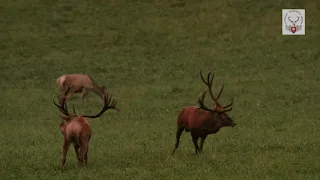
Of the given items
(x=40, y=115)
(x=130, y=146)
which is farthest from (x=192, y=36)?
(x=130, y=146)

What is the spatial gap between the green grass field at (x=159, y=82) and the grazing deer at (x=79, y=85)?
0.48 meters

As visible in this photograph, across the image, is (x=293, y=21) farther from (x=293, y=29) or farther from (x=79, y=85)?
(x=79, y=85)

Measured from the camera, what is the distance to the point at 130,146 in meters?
18.8

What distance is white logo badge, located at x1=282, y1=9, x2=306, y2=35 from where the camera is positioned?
41.9 m

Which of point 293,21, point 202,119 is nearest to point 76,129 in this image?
point 202,119

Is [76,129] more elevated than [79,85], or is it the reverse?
[79,85]

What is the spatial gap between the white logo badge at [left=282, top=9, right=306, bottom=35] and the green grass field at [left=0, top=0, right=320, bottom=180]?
40 cm

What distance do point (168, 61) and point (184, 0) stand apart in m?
12.5

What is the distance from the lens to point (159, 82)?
3253cm

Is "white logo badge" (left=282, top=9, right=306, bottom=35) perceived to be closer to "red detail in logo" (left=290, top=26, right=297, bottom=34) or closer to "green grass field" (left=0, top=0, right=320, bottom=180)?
"red detail in logo" (left=290, top=26, right=297, bottom=34)

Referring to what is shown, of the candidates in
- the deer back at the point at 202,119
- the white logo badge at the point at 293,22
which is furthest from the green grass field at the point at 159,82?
the deer back at the point at 202,119

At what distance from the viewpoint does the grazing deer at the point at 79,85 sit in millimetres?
30375

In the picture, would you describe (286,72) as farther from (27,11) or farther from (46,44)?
(27,11)

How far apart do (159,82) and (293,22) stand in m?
13.7
